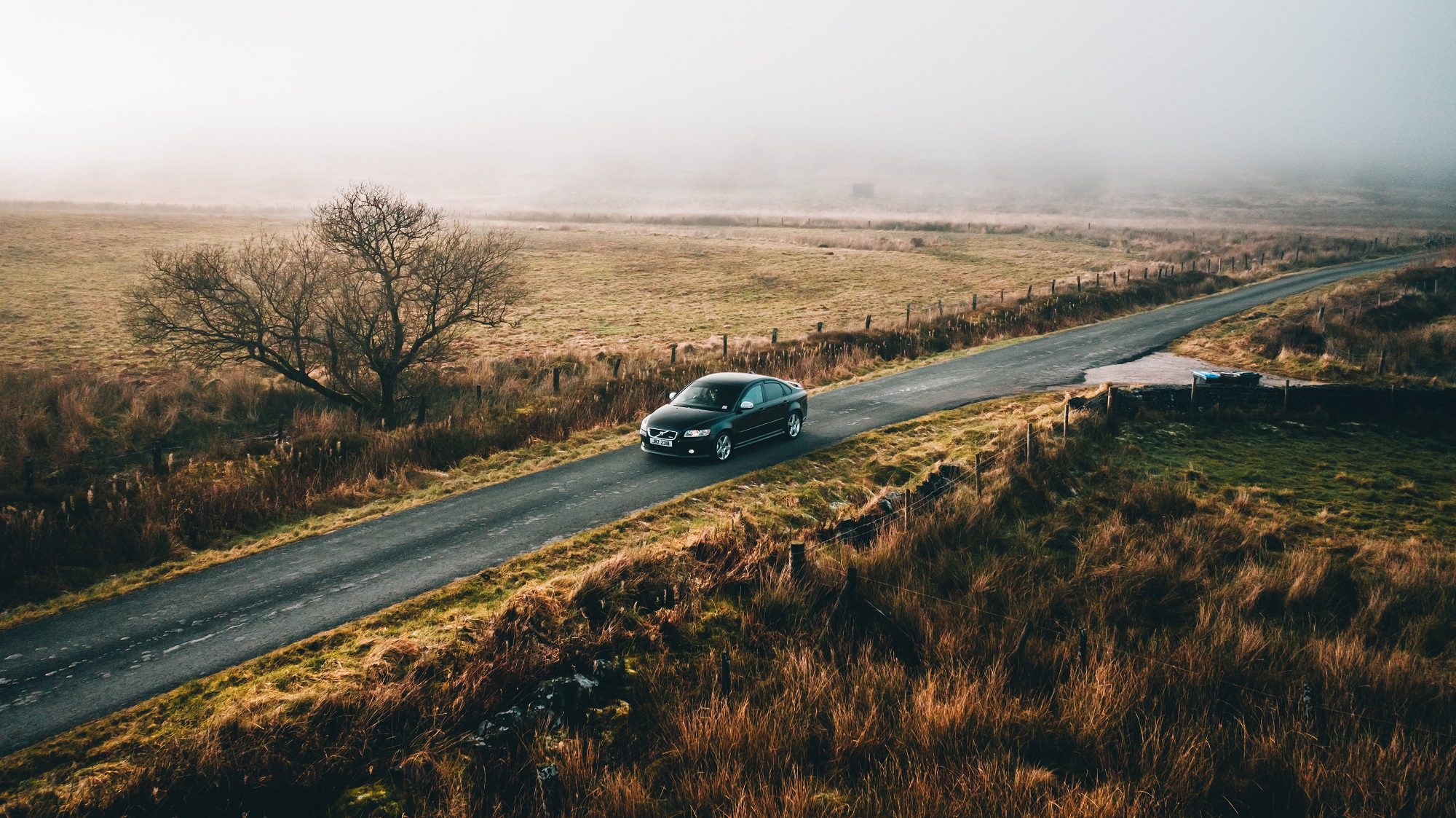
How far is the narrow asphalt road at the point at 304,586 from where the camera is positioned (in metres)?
8.45

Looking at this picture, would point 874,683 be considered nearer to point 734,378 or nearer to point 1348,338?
point 734,378

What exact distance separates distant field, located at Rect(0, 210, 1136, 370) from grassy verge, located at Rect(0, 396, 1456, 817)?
21.0m

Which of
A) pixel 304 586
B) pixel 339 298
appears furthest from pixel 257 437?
pixel 304 586

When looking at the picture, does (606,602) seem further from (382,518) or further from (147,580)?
(147,580)

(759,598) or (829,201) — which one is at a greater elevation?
(829,201)

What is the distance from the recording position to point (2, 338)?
99.9ft

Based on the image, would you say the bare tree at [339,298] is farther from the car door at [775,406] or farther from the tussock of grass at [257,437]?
the car door at [775,406]

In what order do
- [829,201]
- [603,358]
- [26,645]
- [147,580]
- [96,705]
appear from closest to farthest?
[96,705]
[26,645]
[147,580]
[603,358]
[829,201]

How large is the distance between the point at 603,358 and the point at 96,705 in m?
21.8

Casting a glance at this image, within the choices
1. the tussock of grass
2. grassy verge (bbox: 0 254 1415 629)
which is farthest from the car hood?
the tussock of grass

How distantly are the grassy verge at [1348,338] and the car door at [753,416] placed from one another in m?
17.9

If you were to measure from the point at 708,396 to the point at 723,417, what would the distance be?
89cm

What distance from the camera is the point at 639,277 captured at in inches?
2131

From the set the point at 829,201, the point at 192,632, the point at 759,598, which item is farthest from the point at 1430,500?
the point at 829,201
